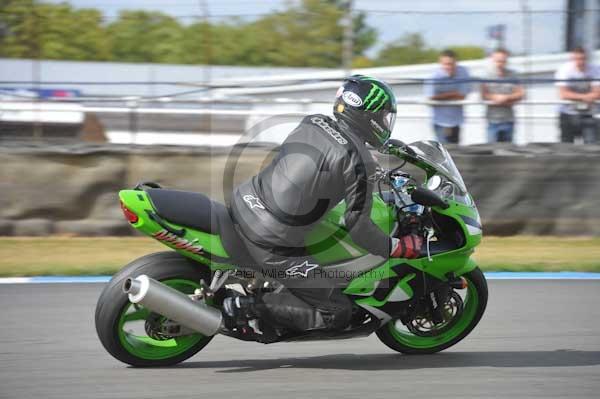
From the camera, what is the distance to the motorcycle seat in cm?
470

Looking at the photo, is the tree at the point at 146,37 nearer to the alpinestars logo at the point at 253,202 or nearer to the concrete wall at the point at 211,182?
the concrete wall at the point at 211,182

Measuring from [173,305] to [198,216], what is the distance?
49 centimetres

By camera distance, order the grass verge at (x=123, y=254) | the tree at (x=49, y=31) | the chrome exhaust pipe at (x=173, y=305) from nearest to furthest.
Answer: the chrome exhaust pipe at (x=173, y=305) → the grass verge at (x=123, y=254) → the tree at (x=49, y=31)

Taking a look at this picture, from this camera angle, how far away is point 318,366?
16.8ft

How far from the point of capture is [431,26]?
11.5 metres

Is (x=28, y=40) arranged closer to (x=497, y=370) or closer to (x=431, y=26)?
(x=431, y=26)

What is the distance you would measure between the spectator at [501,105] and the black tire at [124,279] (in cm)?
556

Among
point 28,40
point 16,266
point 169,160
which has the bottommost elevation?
point 16,266

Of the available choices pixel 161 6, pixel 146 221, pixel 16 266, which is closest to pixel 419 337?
pixel 146 221

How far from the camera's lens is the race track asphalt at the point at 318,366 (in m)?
4.64

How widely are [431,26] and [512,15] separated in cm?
108

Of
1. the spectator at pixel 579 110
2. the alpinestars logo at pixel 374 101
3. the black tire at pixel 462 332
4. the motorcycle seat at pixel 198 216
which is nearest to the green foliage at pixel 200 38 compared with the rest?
the spectator at pixel 579 110

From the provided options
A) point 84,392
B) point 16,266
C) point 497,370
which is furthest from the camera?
point 16,266

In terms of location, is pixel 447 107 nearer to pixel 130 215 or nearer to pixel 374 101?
pixel 374 101
